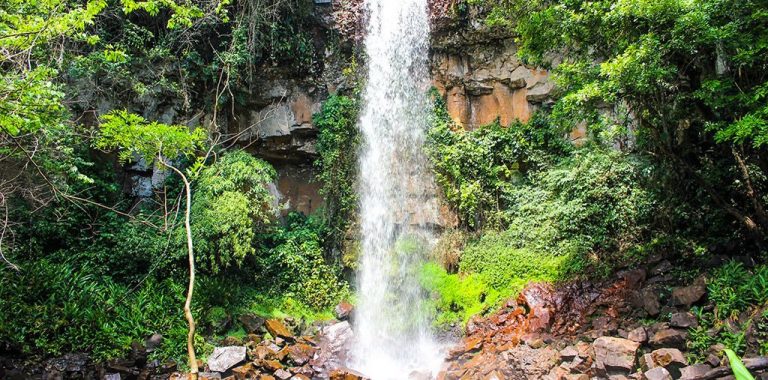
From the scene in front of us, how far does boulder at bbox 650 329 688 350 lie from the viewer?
5.33m

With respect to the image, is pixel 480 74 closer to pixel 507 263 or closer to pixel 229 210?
pixel 507 263

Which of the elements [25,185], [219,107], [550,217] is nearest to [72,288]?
[25,185]

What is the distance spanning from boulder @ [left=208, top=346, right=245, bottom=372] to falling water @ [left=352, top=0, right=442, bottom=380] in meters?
2.04

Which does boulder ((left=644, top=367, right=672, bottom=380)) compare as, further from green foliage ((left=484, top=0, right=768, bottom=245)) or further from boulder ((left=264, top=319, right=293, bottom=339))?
boulder ((left=264, top=319, right=293, bottom=339))

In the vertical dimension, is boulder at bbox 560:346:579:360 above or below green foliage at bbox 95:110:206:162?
below

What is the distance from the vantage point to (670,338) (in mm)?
5367

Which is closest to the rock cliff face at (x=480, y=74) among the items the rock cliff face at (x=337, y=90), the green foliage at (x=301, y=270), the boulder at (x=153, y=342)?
the rock cliff face at (x=337, y=90)

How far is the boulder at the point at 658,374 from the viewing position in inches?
191

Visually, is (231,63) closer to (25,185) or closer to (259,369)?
(25,185)

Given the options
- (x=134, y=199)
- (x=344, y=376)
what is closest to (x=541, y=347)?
(x=344, y=376)

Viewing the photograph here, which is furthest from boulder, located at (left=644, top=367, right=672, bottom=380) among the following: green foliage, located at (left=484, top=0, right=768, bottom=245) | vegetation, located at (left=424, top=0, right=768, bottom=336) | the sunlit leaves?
the sunlit leaves

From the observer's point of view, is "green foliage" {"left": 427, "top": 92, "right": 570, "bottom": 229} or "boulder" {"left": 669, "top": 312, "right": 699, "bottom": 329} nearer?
"boulder" {"left": 669, "top": 312, "right": 699, "bottom": 329}

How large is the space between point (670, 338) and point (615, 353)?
2.09 feet

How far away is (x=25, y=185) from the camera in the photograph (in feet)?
25.2
